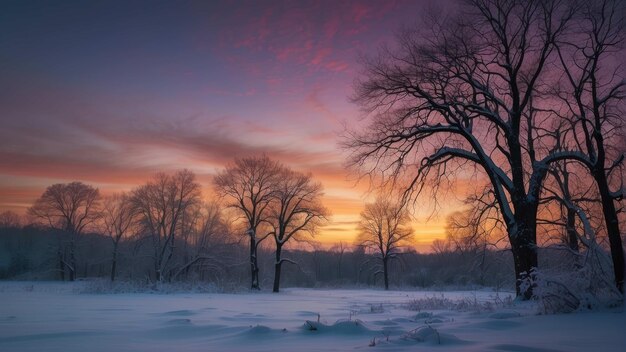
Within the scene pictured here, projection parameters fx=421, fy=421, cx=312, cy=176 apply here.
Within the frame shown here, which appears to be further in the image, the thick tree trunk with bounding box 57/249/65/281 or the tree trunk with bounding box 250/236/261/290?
the thick tree trunk with bounding box 57/249/65/281

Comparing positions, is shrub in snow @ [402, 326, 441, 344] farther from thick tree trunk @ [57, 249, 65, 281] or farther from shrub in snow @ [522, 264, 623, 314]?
thick tree trunk @ [57, 249, 65, 281]

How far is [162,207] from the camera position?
38.7 metres

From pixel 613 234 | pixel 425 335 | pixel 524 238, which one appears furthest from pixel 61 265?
pixel 613 234

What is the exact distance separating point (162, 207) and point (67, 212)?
828 inches

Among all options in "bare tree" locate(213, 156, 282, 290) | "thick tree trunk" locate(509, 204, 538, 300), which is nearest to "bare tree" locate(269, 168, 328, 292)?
"bare tree" locate(213, 156, 282, 290)

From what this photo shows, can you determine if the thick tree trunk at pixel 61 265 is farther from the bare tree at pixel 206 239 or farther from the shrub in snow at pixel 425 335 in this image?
the shrub in snow at pixel 425 335

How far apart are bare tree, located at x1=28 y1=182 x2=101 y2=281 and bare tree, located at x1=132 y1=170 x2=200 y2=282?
16.4m

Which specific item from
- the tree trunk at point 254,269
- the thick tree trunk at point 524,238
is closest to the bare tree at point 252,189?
the tree trunk at point 254,269

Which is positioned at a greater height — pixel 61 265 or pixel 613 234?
pixel 613 234

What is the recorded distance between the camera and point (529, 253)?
12492 mm

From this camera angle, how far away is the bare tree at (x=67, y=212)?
165ft

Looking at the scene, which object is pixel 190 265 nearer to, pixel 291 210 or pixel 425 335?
pixel 291 210

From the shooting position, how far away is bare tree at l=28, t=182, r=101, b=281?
1983 inches

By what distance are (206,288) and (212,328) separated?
69.2 ft
